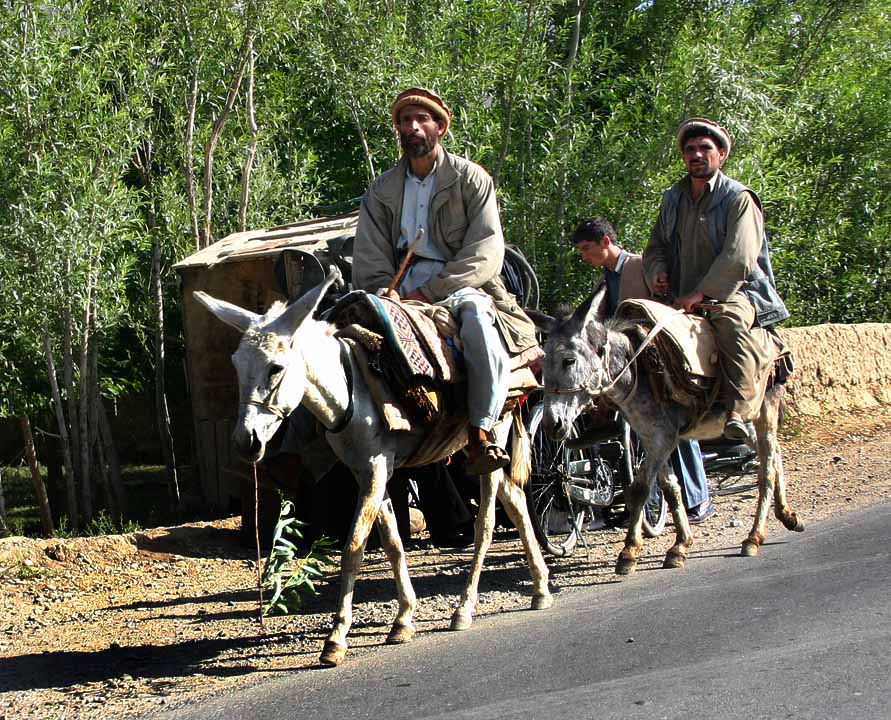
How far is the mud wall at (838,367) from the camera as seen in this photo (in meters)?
14.1

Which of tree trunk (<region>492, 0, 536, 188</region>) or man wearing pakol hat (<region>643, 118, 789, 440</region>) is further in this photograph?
tree trunk (<region>492, 0, 536, 188</region>)

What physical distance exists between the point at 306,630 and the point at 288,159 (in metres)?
7.62

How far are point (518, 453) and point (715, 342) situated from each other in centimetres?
170

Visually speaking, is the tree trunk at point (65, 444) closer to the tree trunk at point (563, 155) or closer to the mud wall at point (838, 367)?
the tree trunk at point (563, 155)

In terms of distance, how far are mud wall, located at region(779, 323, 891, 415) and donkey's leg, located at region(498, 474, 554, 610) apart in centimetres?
728

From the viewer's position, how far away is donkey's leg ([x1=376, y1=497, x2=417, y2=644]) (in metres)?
6.46

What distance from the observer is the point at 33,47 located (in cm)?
989

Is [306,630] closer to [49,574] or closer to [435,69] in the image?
[49,574]

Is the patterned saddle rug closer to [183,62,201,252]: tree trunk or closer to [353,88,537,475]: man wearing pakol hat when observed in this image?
[353,88,537,475]: man wearing pakol hat

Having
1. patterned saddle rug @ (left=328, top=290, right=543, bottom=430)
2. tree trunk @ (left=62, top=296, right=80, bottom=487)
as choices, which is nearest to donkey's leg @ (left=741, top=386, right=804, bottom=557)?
patterned saddle rug @ (left=328, top=290, right=543, bottom=430)

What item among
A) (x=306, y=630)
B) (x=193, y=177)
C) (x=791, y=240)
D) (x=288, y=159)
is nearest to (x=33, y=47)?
(x=193, y=177)

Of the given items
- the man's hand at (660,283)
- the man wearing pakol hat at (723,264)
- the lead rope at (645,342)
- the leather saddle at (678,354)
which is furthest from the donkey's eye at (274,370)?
the man's hand at (660,283)

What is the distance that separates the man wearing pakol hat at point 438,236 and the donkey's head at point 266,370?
1199 mm

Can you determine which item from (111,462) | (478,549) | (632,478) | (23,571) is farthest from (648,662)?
(111,462)
